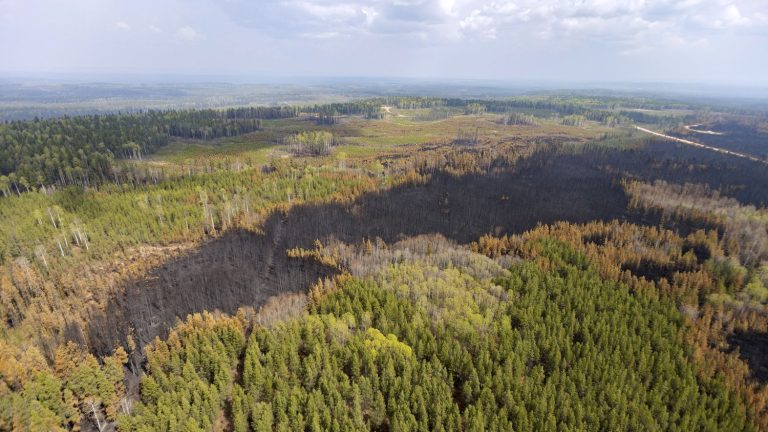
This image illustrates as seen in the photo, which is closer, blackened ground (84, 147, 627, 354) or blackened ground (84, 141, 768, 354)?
blackened ground (84, 147, 627, 354)

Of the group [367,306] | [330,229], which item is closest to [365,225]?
[330,229]

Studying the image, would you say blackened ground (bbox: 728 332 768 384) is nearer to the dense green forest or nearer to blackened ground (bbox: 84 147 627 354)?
the dense green forest

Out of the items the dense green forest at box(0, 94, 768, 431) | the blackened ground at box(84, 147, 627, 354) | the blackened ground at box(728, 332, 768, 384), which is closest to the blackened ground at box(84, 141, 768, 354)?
the blackened ground at box(84, 147, 627, 354)

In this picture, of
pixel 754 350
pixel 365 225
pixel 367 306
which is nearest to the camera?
pixel 754 350

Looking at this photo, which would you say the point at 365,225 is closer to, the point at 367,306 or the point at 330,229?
the point at 330,229

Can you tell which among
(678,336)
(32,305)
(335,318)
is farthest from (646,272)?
(32,305)

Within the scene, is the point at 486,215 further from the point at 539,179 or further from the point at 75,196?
the point at 75,196

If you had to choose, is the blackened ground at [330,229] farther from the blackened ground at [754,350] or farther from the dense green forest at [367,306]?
the blackened ground at [754,350]

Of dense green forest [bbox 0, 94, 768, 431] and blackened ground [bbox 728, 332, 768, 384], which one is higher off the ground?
Result: dense green forest [bbox 0, 94, 768, 431]
